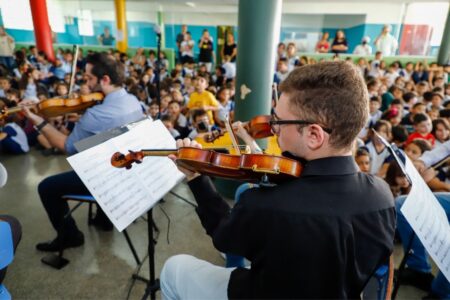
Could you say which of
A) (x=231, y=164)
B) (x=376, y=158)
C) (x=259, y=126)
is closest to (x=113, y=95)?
(x=259, y=126)

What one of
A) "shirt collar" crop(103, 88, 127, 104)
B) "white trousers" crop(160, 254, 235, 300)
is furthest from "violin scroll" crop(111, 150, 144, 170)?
"shirt collar" crop(103, 88, 127, 104)

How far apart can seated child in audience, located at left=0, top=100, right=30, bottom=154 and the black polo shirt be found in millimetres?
4553

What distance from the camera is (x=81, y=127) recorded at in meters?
2.24

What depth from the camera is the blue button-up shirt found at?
2.25m

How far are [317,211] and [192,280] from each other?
27.6 inches

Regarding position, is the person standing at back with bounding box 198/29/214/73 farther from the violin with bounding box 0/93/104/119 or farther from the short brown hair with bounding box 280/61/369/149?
the short brown hair with bounding box 280/61/369/149

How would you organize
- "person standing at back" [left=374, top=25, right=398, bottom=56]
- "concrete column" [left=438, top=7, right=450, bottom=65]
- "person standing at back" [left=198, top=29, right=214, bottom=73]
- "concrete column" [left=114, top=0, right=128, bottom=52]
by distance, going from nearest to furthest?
1. "concrete column" [left=438, top=7, right=450, bottom=65]
2. "person standing at back" [left=374, top=25, right=398, bottom=56]
3. "person standing at back" [left=198, top=29, right=214, bottom=73]
4. "concrete column" [left=114, top=0, right=128, bottom=52]

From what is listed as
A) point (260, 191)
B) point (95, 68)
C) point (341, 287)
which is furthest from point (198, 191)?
point (95, 68)

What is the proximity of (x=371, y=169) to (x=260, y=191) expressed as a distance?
110 inches

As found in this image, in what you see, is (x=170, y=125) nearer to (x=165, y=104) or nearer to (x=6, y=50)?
(x=165, y=104)

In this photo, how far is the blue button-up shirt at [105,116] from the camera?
7.38 ft

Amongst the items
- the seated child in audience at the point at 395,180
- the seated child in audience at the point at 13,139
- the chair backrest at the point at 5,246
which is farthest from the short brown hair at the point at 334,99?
the seated child in audience at the point at 13,139

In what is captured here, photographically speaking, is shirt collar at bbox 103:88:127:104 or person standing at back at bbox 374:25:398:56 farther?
person standing at back at bbox 374:25:398:56

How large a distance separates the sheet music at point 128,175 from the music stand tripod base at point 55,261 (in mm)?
1163
